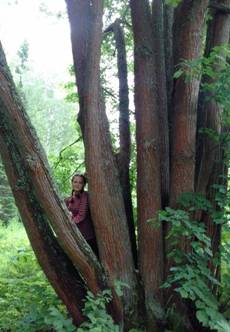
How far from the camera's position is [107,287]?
4395mm

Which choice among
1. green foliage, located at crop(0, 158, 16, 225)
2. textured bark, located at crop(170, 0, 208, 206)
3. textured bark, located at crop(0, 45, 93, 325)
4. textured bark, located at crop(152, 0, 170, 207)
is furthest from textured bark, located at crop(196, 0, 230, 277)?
green foliage, located at crop(0, 158, 16, 225)

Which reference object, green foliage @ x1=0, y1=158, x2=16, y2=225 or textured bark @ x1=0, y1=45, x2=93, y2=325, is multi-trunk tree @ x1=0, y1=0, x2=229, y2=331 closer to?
textured bark @ x1=0, y1=45, x2=93, y2=325

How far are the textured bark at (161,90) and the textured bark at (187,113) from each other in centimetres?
12

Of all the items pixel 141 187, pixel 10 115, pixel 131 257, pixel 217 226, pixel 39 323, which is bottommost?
pixel 39 323

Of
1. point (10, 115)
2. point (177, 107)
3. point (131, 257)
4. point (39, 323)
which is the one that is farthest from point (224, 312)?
point (10, 115)

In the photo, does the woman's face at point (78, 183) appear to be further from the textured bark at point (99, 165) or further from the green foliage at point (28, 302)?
the green foliage at point (28, 302)

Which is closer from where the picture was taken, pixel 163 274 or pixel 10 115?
Answer: pixel 10 115

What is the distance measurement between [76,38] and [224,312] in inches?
130

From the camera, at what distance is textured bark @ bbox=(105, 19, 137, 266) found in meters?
5.00

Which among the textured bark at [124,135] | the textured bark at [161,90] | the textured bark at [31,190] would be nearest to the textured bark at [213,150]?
the textured bark at [161,90]

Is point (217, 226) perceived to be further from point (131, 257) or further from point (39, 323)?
point (39, 323)

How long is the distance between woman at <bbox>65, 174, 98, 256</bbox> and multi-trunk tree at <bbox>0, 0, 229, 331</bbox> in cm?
36

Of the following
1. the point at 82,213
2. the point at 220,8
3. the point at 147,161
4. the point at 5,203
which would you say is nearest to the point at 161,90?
the point at 147,161

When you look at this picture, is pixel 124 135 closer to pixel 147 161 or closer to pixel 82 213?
pixel 147 161
